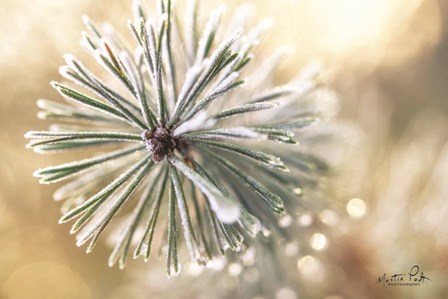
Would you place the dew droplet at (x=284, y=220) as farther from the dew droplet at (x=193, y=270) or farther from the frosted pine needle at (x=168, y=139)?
Answer: the dew droplet at (x=193, y=270)

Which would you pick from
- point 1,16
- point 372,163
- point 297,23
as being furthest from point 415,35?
point 1,16

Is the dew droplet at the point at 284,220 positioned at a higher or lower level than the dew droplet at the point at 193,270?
higher

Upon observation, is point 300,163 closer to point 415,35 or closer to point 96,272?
point 415,35
